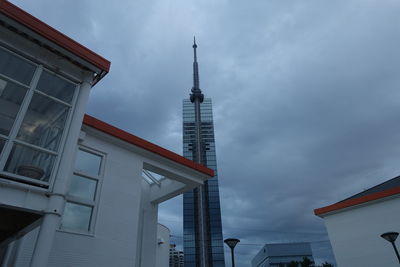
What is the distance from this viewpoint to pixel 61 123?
4.92 metres

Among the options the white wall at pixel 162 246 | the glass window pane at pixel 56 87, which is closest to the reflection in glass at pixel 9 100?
the glass window pane at pixel 56 87

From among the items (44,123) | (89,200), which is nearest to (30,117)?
(44,123)

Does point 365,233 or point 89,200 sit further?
point 365,233

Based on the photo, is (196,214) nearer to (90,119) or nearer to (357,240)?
(357,240)

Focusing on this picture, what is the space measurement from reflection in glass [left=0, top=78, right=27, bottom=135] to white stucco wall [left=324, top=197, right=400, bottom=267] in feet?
48.5

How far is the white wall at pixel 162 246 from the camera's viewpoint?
43.6 ft

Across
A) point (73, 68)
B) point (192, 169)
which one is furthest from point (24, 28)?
point (192, 169)

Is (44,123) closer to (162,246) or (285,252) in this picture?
(162,246)

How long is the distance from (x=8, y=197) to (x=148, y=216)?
7241 millimetres

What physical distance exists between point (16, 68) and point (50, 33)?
863 mm

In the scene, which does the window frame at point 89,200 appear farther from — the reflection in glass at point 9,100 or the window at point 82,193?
the reflection in glass at point 9,100

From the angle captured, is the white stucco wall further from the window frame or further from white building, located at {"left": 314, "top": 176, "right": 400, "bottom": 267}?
the window frame

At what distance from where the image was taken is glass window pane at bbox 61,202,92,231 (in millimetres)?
6557

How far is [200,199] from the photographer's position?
63188 millimetres
